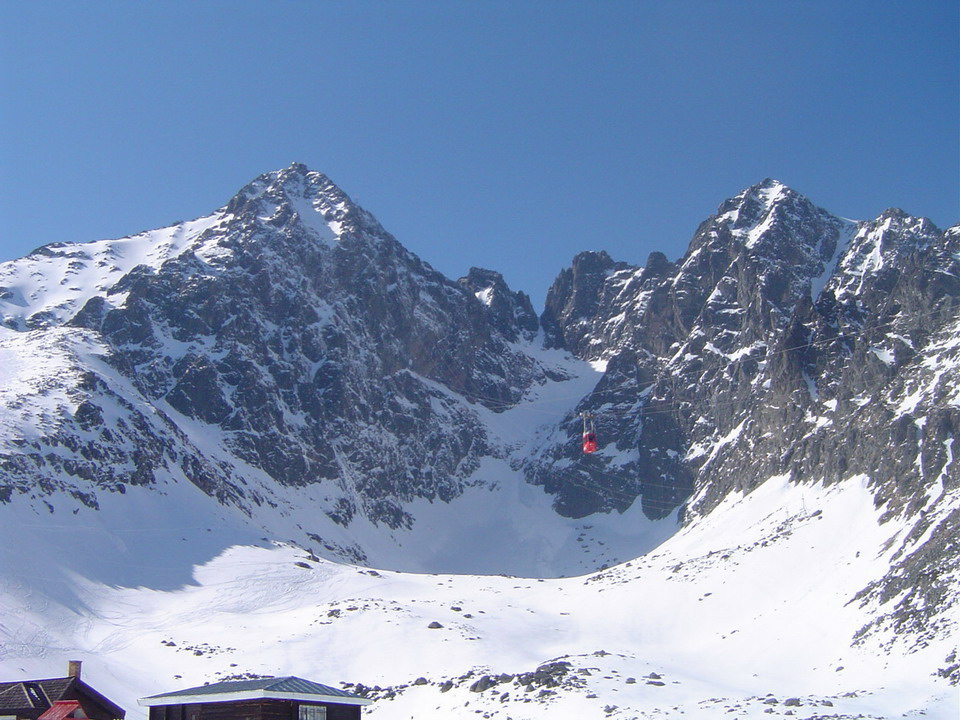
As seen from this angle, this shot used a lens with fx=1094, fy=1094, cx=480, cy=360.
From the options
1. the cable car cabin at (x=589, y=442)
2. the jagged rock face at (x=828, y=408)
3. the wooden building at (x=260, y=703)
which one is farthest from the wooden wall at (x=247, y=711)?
the jagged rock face at (x=828, y=408)

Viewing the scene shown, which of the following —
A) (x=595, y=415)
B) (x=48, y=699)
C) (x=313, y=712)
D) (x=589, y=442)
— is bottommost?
(x=313, y=712)

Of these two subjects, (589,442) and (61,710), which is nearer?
(61,710)

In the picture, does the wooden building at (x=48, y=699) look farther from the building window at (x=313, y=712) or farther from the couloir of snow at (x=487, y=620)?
the couloir of snow at (x=487, y=620)

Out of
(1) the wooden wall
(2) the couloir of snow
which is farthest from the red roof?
(2) the couloir of snow

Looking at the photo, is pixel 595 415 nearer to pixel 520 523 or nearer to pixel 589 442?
pixel 520 523

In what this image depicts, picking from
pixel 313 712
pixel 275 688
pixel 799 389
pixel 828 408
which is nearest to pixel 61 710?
pixel 275 688

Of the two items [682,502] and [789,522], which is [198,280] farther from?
[789,522]

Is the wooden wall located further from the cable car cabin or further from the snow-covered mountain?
the cable car cabin
